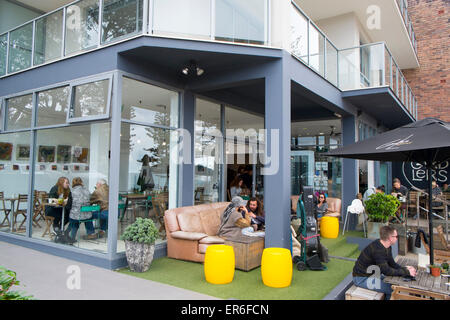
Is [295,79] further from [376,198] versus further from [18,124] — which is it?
[18,124]

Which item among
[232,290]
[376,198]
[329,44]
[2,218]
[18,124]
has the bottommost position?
[232,290]

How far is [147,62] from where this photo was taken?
5957 mm

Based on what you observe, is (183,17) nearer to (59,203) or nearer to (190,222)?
(190,222)

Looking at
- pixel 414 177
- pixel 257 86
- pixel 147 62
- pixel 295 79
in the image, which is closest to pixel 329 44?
pixel 257 86

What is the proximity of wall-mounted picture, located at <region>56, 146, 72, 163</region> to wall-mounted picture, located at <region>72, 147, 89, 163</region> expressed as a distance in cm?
14

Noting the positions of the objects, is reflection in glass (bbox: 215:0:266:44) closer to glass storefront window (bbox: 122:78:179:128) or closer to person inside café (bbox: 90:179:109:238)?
glass storefront window (bbox: 122:78:179:128)

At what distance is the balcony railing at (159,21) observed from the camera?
5418 millimetres

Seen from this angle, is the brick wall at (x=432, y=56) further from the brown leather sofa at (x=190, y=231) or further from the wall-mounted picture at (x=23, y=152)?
the wall-mounted picture at (x=23, y=152)

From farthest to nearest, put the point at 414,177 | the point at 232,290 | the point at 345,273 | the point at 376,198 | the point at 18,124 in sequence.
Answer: the point at 414,177 < the point at 18,124 < the point at 376,198 < the point at 345,273 < the point at 232,290

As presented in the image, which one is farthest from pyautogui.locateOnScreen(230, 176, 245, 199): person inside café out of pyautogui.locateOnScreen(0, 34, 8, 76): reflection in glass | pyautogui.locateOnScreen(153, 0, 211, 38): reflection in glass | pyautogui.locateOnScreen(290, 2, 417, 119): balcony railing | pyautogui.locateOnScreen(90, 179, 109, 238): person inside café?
pyautogui.locateOnScreen(0, 34, 8, 76): reflection in glass

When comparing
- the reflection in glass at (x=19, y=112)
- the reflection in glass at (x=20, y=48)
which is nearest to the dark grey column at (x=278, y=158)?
the reflection in glass at (x=19, y=112)

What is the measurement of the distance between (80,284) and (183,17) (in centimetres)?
441

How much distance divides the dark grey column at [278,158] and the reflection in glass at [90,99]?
284 centimetres
